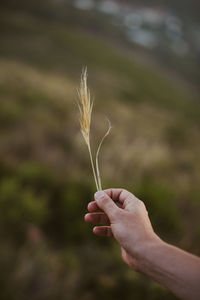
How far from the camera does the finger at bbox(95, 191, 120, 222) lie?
1.15 m

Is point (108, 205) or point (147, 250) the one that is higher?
point (108, 205)

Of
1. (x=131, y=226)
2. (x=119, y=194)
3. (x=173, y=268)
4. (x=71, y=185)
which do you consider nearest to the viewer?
(x=173, y=268)

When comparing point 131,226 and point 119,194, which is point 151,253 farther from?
point 119,194

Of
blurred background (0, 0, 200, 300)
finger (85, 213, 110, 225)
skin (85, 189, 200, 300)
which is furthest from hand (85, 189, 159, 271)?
blurred background (0, 0, 200, 300)

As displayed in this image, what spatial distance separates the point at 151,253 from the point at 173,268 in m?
0.09

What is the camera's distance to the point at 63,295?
2930 mm

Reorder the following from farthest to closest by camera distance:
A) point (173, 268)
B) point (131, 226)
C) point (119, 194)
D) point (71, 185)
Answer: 1. point (71, 185)
2. point (119, 194)
3. point (131, 226)
4. point (173, 268)

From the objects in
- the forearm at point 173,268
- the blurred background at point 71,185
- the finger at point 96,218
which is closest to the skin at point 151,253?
the forearm at point 173,268

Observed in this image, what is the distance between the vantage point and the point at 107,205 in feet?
3.85

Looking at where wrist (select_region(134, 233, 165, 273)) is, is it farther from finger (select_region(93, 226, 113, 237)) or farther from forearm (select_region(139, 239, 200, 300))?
finger (select_region(93, 226, 113, 237))

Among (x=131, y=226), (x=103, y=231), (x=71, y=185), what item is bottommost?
(x=71, y=185)

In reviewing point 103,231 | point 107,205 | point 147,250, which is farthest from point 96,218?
point 147,250

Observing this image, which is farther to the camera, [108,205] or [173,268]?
[108,205]

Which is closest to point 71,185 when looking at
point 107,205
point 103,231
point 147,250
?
point 103,231
